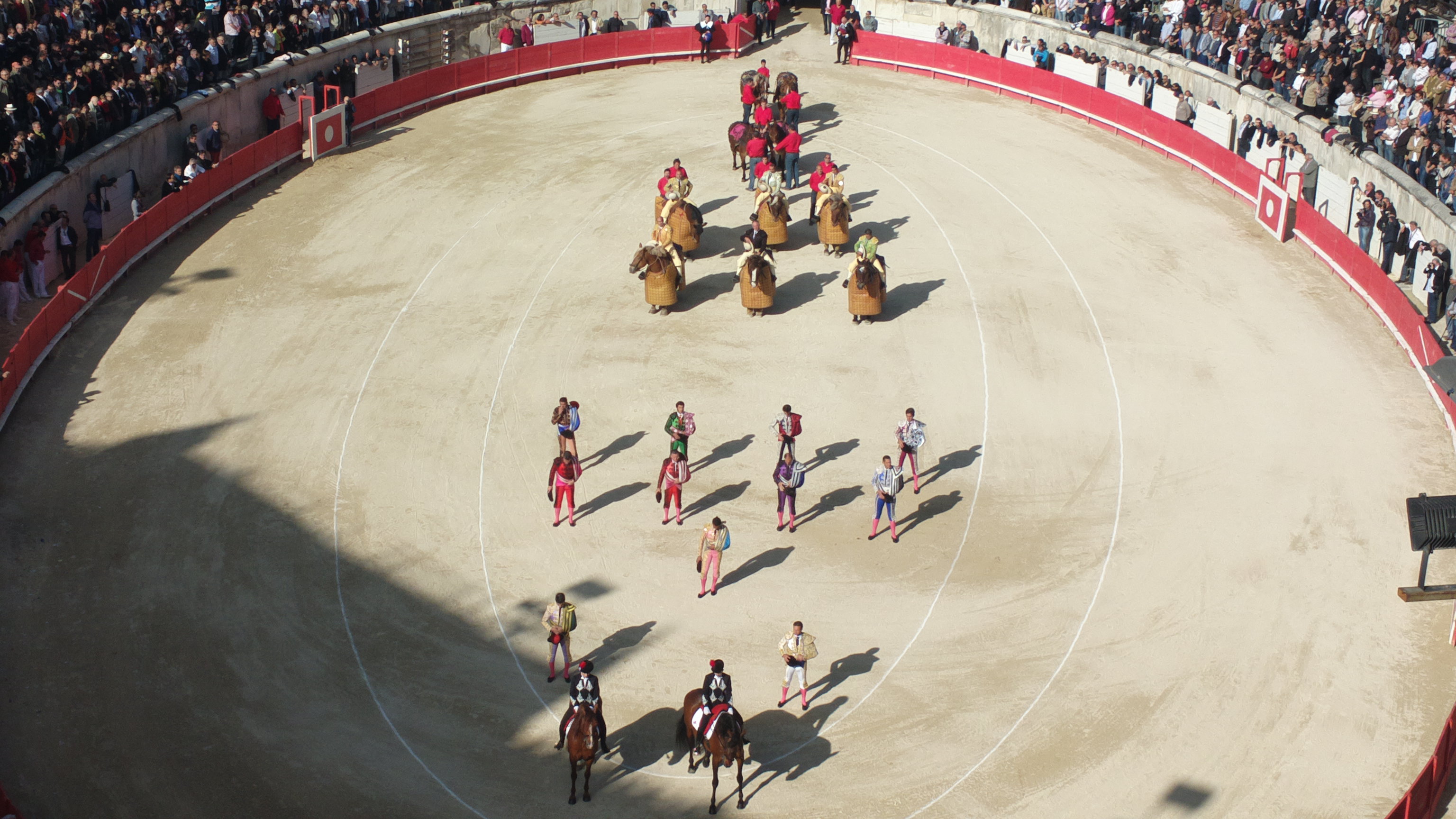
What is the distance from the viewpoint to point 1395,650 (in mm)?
23203

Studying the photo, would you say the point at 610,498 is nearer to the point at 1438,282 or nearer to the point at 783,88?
the point at 1438,282

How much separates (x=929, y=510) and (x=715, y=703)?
8097mm

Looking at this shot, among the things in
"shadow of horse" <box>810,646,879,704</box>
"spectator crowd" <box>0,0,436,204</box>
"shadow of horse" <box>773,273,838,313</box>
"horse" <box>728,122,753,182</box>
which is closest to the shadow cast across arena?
"shadow of horse" <box>810,646,879,704</box>

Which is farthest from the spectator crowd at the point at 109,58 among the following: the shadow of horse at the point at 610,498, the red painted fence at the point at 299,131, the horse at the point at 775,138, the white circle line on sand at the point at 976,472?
the white circle line on sand at the point at 976,472

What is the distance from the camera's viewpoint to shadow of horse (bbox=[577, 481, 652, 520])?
1036 inches

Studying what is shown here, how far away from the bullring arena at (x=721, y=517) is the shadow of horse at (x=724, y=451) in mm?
156

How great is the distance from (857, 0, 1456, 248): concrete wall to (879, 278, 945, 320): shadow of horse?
35.4ft

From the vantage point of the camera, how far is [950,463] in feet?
91.3

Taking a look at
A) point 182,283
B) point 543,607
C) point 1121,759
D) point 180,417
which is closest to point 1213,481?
point 1121,759

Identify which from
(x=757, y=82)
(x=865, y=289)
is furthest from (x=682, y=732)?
(x=757, y=82)

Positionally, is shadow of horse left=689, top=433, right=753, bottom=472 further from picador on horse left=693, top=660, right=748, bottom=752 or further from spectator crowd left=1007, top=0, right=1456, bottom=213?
spectator crowd left=1007, top=0, right=1456, bottom=213

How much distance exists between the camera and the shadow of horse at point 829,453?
27750mm

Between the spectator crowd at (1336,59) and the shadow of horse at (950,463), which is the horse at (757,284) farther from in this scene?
the spectator crowd at (1336,59)

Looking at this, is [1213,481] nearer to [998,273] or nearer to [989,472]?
[989,472]
